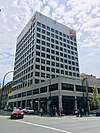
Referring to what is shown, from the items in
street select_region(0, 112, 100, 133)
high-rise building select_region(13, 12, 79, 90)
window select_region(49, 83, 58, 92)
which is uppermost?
high-rise building select_region(13, 12, 79, 90)

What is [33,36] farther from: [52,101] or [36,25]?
[52,101]

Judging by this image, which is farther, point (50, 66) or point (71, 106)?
point (50, 66)

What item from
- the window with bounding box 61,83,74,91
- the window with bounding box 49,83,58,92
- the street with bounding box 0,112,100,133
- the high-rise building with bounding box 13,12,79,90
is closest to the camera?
the street with bounding box 0,112,100,133

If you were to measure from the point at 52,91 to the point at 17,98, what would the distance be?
101ft

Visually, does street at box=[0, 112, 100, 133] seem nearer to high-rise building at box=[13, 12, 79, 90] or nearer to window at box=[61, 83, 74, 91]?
window at box=[61, 83, 74, 91]

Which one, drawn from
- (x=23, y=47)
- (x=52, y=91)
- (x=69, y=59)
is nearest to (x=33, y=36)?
(x=23, y=47)

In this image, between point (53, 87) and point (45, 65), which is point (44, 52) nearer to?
point (45, 65)

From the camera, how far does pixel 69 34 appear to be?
9688cm

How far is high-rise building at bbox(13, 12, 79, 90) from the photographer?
249 ft

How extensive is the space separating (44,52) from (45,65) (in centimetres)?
568

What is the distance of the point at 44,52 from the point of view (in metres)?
79.3

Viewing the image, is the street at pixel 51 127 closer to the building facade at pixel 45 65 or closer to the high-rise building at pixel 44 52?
the building facade at pixel 45 65

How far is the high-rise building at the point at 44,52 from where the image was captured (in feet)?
249

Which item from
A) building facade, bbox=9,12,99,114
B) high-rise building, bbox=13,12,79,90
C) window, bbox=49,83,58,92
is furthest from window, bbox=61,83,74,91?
high-rise building, bbox=13,12,79,90
